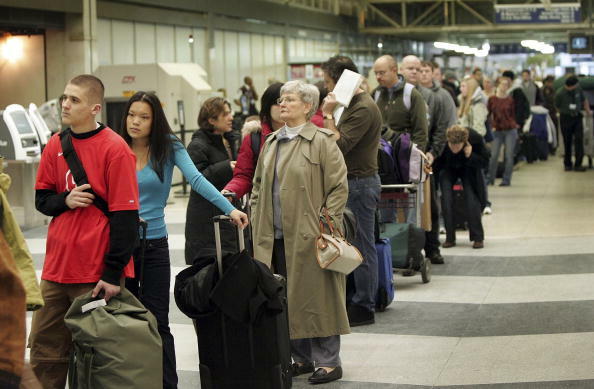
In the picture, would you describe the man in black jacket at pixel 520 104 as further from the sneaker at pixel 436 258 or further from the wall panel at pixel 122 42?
the sneaker at pixel 436 258

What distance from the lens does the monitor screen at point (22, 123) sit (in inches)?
588

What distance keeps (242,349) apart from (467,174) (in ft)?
23.1

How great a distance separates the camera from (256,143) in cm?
757

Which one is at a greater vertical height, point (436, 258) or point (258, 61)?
point (258, 61)

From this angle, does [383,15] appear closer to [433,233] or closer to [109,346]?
[433,233]

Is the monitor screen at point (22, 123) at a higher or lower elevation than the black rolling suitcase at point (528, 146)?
higher

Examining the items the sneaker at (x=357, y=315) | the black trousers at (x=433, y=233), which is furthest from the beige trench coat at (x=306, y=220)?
the black trousers at (x=433, y=233)

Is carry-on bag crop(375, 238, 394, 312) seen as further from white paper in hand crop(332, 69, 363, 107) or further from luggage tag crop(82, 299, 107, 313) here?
luggage tag crop(82, 299, 107, 313)

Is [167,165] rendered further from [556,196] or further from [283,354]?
[556,196]

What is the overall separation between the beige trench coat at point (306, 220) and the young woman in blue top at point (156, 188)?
60 centimetres

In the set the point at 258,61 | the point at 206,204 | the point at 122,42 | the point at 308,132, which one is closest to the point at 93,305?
the point at 308,132

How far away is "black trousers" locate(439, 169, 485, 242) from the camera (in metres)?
12.4

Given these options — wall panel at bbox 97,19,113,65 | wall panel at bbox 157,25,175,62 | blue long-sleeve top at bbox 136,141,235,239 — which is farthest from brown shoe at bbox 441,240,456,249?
wall panel at bbox 157,25,175,62

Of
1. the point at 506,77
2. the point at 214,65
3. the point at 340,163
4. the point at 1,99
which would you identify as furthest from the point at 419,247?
the point at 214,65
